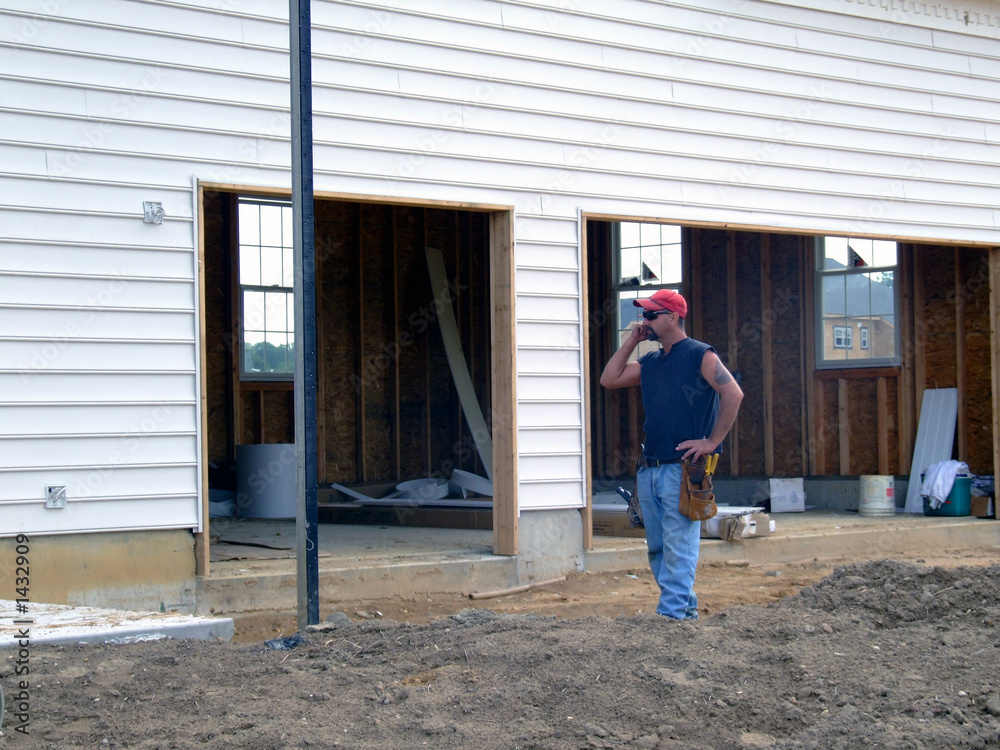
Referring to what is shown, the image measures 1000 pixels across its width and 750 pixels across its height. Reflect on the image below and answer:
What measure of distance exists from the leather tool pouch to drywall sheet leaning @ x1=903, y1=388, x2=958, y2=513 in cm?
727

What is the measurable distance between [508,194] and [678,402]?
9.76ft

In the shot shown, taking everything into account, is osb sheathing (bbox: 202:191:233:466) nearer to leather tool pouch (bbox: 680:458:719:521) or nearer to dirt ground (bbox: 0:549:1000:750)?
dirt ground (bbox: 0:549:1000:750)

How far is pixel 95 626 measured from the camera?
434 centimetres

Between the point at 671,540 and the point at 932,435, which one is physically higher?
the point at 932,435

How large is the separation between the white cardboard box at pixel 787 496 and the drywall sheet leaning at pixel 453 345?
360 cm

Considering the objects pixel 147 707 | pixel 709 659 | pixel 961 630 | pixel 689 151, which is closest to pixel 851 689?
pixel 709 659

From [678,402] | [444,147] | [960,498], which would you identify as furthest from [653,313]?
[960,498]

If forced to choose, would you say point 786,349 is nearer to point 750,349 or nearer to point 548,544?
point 750,349

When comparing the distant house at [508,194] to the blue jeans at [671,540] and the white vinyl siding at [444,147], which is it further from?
the blue jeans at [671,540]

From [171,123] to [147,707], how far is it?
4179mm

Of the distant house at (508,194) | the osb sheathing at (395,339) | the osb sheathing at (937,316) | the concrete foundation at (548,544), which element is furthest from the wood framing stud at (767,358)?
the concrete foundation at (548,544)

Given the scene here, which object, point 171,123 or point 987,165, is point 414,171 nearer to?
point 171,123

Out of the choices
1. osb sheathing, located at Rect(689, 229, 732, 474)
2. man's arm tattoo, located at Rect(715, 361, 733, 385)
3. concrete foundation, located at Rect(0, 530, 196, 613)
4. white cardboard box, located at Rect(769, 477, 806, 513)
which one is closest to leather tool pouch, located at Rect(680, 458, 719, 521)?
man's arm tattoo, located at Rect(715, 361, 733, 385)

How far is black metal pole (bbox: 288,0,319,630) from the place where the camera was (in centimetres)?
454
